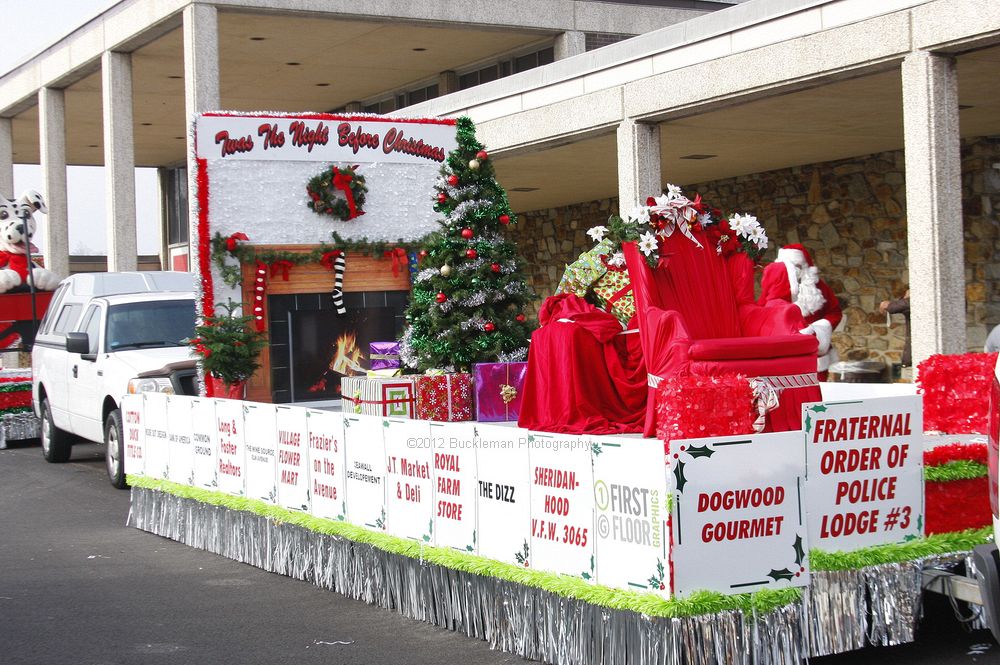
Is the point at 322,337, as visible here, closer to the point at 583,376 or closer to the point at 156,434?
the point at 156,434

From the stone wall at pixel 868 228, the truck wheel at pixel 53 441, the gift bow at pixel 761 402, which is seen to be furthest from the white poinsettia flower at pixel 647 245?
the stone wall at pixel 868 228

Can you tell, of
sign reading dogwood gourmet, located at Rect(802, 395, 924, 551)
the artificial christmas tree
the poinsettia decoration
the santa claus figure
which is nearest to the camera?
sign reading dogwood gourmet, located at Rect(802, 395, 924, 551)

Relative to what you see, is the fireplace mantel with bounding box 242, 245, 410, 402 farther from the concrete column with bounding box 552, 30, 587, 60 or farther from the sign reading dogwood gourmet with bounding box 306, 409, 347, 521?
the concrete column with bounding box 552, 30, 587, 60

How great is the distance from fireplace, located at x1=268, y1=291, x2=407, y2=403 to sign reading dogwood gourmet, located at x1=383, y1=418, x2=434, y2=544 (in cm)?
551

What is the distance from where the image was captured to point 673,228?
9398 millimetres

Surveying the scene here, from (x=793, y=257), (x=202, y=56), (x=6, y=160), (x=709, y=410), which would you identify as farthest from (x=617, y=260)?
(x=6, y=160)

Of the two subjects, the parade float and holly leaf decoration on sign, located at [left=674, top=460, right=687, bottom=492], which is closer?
holly leaf decoration on sign, located at [left=674, top=460, right=687, bottom=492]

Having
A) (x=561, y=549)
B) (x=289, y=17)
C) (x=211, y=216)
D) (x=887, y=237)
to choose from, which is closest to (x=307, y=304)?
(x=211, y=216)

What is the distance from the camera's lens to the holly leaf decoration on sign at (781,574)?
5426 millimetres

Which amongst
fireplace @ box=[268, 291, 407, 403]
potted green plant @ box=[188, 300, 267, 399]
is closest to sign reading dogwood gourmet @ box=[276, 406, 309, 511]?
potted green plant @ box=[188, 300, 267, 399]

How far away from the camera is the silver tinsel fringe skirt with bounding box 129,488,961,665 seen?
521cm

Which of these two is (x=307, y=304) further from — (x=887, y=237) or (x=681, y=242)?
(x=887, y=237)

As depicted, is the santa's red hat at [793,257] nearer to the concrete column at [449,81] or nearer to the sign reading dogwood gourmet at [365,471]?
the sign reading dogwood gourmet at [365,471]

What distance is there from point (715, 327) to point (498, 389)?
94.8 inches
